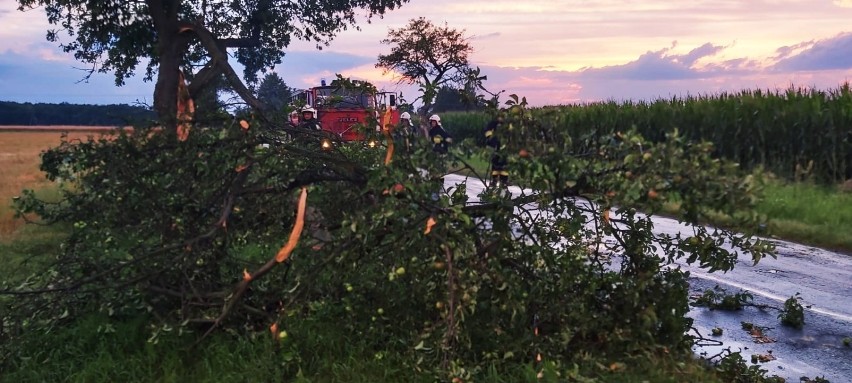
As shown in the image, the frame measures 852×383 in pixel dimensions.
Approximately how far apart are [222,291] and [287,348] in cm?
60

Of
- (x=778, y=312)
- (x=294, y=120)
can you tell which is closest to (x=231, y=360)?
(x=294, y=120)

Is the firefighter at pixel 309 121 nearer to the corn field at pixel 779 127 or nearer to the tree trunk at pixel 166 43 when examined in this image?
the corn field at pixel 779 127

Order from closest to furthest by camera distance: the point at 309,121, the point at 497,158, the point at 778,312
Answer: the point at 497,158, the point at 309,121, the point at 778,312

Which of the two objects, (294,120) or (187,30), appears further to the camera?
(187,30)

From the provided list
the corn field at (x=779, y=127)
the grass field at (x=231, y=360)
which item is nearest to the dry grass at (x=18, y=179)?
the grass field at (x=231, y=360)

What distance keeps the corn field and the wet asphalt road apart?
21.8 ft

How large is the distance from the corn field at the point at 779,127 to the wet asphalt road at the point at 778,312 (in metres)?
6.66

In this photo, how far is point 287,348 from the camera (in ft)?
14.7

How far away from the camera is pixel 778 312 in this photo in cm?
674

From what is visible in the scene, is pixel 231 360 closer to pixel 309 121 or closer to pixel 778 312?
pixel 309 121

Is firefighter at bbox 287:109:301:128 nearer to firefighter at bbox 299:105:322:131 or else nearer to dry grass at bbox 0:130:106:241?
firefighter at bbox 299:105:322:131

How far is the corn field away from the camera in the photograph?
16.8 metres

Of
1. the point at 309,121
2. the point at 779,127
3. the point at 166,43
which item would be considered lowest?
the point at 779,127

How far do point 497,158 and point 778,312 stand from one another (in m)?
3.88
